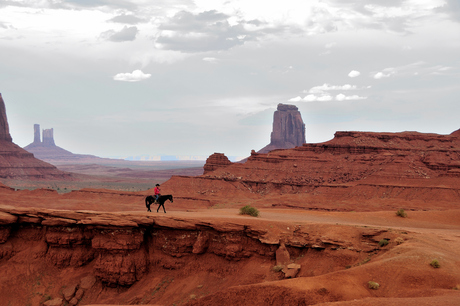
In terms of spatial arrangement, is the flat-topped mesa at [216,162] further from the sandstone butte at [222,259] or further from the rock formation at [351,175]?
the sandstone butte at [222,259]

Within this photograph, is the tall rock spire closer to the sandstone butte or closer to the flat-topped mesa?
the flat-topped mesa

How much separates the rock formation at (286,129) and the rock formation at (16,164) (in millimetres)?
88201

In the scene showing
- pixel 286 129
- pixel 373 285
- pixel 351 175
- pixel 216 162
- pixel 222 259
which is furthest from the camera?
pixel 286 129

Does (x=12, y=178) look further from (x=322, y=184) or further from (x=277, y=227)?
(x=277, y=227)

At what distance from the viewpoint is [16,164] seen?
396 ft

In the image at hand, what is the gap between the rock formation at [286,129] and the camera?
178 metres

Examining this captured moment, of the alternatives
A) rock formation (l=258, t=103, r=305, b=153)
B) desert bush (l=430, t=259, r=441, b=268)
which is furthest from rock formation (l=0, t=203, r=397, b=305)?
rock formation (l=258, t=103, r=305, b=153)

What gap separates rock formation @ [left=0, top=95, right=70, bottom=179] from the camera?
116994 mm

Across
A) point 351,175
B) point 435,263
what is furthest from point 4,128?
point 435,263

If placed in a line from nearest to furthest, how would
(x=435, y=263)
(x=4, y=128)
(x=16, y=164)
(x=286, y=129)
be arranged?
(x=435, y=263), (x=16, y=164), (x=4, y=128), (x=286, y=129)

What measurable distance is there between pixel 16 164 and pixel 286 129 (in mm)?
108232

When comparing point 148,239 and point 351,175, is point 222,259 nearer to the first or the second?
point 148,239

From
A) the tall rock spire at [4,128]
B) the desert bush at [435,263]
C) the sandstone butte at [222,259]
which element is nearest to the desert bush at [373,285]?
the sandstone butte at [222,259]

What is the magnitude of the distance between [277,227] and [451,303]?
34.8ft
